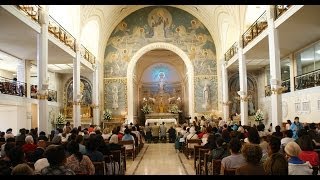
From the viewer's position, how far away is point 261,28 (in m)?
18.5

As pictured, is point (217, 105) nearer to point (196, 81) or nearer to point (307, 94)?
point (196, 81)

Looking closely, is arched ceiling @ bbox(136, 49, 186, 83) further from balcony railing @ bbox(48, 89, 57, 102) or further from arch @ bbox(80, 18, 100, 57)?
balcony railing @ bbox(48, 89, 57, 102)

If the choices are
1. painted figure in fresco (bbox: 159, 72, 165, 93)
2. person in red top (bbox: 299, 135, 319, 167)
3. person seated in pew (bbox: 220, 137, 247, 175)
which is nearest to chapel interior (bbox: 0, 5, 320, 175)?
painted figure in fresco (bbox: 159, 72, 165, 93)

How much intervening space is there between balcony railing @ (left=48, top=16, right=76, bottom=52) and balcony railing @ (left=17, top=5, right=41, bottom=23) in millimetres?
1928

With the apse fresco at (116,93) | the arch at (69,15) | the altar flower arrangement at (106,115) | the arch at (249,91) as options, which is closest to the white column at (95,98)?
the altar flower arrangement at (106,115)

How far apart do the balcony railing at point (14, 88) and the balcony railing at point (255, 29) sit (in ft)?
42.8

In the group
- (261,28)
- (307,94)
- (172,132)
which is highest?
(261,28)

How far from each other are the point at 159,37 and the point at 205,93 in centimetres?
586

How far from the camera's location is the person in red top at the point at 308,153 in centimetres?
679

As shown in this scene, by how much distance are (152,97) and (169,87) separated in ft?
6.83

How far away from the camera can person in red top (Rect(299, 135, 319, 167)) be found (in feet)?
22.3

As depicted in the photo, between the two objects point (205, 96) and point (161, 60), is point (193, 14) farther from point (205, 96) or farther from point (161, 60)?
point (161, 60)

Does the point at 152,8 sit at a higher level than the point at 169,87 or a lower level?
higher

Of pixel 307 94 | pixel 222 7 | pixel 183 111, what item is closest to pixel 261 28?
pixel 307 94
